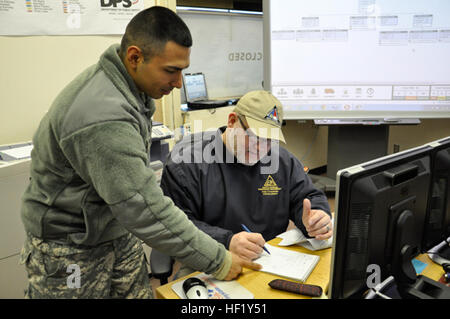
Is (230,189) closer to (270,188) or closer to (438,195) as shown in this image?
(270,188)

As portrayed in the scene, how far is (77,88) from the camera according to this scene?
0.96 metres

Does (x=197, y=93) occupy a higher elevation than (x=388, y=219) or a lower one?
higher

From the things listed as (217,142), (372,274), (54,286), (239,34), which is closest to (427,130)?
(239,34)

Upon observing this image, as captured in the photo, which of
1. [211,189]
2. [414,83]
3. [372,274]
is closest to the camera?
[372,274]

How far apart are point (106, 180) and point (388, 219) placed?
28.3 inches

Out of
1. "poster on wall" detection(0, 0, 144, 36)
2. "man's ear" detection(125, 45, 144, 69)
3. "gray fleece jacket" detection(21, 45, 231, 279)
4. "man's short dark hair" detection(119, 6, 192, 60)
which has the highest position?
"poster on wall" detection(0, 0, 144, 36)

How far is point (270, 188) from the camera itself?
1.50 metres

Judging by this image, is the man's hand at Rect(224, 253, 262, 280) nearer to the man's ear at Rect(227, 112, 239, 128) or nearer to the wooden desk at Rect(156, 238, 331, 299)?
the wooden desk at Rect(156, 238, 331, 299)

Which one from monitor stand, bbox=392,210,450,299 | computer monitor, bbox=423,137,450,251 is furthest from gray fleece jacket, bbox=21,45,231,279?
computer monitor, bbox=423,137,450,251

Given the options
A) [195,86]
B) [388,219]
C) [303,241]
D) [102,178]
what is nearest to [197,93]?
[195,86]

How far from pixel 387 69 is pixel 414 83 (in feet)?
0.76

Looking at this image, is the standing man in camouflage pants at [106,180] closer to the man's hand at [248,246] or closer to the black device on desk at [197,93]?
the man's hand at [248,246]

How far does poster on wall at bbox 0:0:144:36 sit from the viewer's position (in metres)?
1.89
